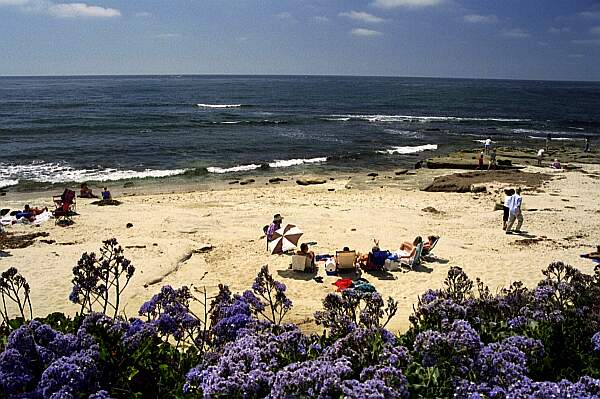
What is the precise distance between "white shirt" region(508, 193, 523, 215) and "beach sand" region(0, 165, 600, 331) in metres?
0.78

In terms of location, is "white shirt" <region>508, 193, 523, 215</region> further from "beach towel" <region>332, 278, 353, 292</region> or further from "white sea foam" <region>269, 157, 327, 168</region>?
"white sea foam" <region>269, 157, 327, 168</region>

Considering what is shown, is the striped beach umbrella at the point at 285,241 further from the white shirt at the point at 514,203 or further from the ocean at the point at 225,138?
the ocean at the point at 225,138

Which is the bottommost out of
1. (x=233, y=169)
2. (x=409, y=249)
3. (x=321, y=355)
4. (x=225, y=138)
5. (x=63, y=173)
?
(x=63, y=173)

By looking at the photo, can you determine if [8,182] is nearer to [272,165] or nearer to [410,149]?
[272,165]

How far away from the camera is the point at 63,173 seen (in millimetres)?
29406

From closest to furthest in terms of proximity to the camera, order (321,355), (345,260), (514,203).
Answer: (321,355)
(345,260)
(514,203)

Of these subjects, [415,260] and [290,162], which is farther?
[290,162]

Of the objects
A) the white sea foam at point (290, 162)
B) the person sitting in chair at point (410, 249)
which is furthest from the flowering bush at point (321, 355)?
the white sea foam at point (290, 162)

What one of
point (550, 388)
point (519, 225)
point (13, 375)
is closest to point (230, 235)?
point (519, 225)

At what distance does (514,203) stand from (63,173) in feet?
82.3

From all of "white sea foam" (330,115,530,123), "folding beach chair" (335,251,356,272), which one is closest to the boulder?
"folding beach chair" (335,251,356,272)

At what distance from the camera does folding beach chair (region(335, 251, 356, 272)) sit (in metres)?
12.1

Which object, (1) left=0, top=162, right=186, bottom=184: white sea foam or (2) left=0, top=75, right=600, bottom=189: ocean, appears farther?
(2) left=0, top=75, right=600, bottom=189: ocean

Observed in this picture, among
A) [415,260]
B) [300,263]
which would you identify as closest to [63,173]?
[300,263]
